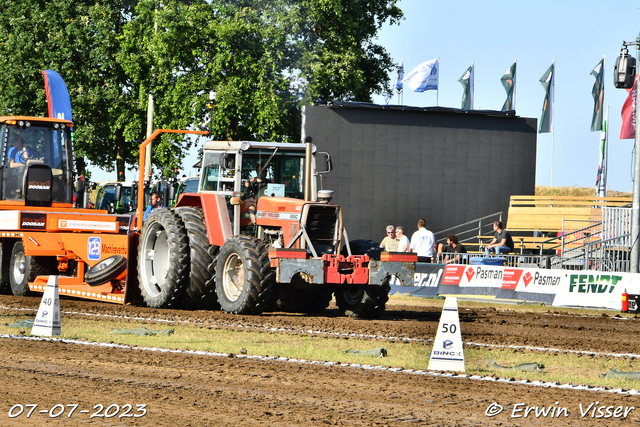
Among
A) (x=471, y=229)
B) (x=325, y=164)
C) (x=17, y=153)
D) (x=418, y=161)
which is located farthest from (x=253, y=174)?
(x=471, y=229)

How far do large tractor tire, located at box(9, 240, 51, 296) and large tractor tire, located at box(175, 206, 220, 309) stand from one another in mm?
4001

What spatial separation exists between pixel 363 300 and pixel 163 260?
349 centimetres

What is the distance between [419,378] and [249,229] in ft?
21.5

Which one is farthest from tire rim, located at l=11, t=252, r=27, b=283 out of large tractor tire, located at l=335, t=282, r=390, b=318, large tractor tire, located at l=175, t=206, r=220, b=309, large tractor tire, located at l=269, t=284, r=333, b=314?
large tractor tire, located at l=335, t=282, r=390, b=318

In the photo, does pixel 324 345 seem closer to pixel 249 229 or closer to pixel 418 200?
pixel 249 229

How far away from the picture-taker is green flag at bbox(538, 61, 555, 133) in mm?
38781

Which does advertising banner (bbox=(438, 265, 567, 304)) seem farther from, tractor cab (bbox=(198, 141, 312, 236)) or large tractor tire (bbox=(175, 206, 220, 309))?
large tractor tire (bbox=(175, 206, 220, 309))

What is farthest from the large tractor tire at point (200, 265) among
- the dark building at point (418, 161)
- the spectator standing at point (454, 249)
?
the dark building at point (418, 161)

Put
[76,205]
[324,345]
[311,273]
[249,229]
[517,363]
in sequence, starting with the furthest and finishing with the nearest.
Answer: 1. [76,205]
2. [249,229]
3. [311,273]
4. [324,345]
5. [517,363]

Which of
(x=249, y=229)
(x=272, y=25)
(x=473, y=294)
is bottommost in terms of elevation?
(x=473, y=294)

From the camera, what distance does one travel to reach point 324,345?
10141 millimetres

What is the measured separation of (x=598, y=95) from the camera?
3688 centimetres

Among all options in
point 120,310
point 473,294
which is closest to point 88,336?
point 120,310

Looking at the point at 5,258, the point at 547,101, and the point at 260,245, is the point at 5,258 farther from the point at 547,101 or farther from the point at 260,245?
the point at 547,101
